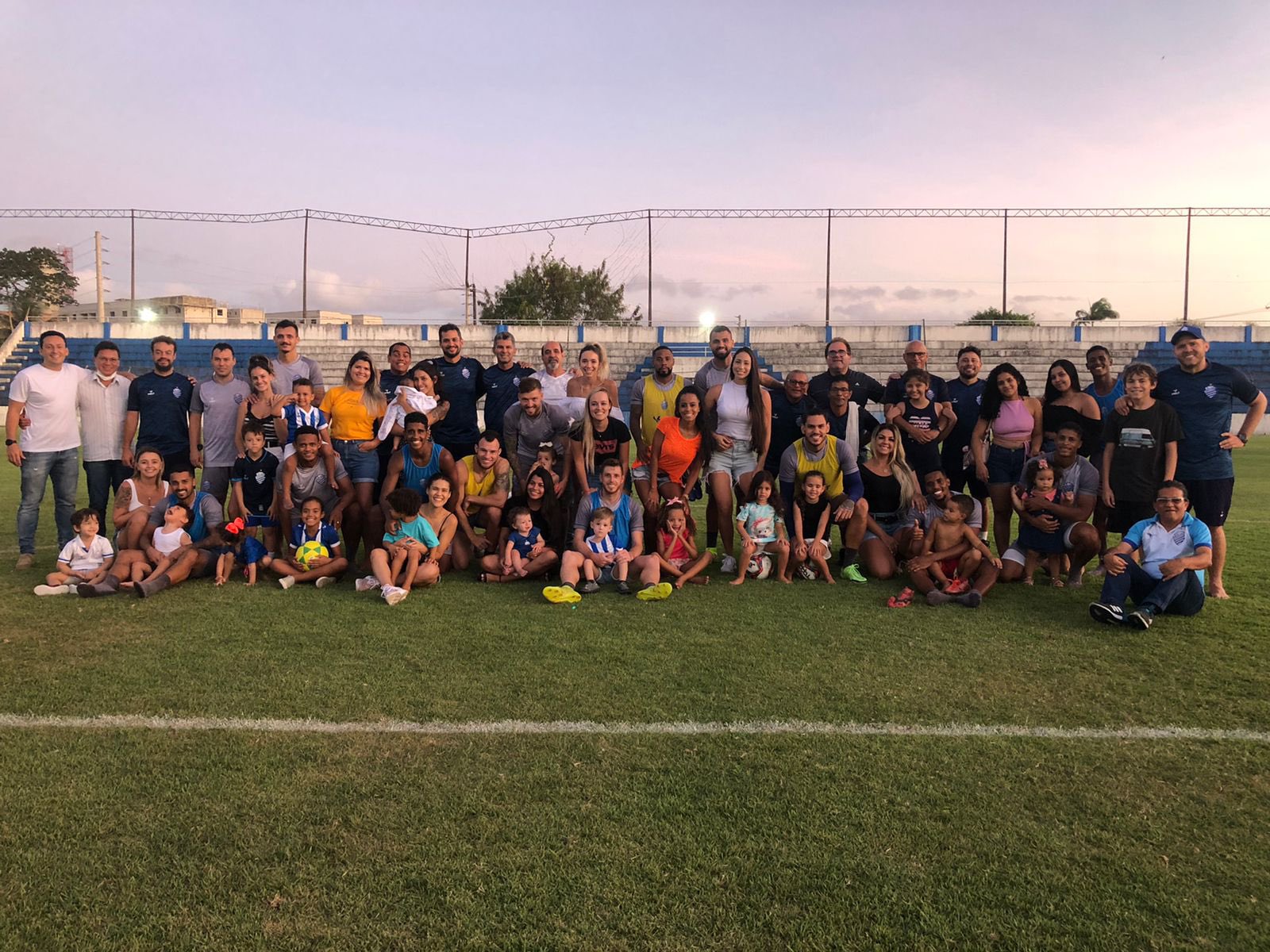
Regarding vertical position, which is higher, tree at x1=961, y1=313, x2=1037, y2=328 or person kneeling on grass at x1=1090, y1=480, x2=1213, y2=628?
tree at x1=961, y1=313, x2=1037, y2=328

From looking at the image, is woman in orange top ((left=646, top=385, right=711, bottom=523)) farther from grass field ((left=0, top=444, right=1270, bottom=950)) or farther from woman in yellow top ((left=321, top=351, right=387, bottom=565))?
woman in yellow top ((left=321, top=351, right=387, bottom=565))

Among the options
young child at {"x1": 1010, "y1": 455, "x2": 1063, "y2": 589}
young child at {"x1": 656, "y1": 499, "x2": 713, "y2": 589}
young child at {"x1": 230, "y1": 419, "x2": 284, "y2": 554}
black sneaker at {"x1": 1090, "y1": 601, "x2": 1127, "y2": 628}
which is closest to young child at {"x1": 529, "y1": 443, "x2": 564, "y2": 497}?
young child at {"x1": 656, "y1": 499, "x2": 713, "y2": 589}

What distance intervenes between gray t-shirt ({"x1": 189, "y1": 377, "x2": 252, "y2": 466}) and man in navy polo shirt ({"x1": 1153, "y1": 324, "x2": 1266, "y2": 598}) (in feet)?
21.8

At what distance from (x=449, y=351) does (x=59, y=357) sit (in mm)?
3019

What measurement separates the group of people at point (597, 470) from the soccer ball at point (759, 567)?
23 mm

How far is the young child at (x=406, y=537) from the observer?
564cm

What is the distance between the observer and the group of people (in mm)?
5695

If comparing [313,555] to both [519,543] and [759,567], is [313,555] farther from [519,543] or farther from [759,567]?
[759,567]

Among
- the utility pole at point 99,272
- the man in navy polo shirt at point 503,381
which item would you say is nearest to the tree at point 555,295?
the utility pole at point 99,272

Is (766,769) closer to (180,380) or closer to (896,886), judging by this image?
(896,886)

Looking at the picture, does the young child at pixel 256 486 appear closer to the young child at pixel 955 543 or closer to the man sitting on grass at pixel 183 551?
the man sitting on grass at pixel 183 551

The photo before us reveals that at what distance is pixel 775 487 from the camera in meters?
6.82

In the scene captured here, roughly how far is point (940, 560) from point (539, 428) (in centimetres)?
316

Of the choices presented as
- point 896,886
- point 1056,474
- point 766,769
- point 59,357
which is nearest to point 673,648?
point 766,769
